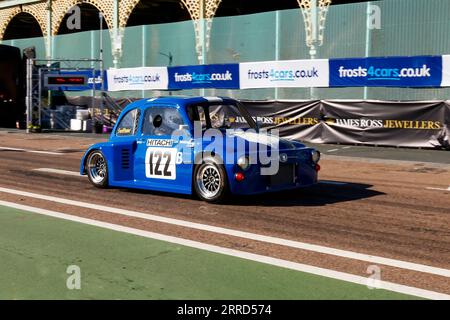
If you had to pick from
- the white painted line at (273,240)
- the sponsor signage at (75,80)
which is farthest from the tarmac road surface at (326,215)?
the sponsor signage at (75,80)

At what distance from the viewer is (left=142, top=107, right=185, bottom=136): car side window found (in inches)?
362

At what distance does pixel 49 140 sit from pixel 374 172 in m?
15.1

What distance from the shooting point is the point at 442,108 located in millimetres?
17531

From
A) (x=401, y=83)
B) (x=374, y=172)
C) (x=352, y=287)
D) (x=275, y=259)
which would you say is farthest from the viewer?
(x=401, y=83)

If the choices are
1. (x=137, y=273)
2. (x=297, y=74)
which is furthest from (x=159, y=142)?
(x=297, y=74)

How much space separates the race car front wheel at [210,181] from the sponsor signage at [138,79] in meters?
18.3

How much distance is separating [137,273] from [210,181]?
11.5ft

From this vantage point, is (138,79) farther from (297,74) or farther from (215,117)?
(215,117)

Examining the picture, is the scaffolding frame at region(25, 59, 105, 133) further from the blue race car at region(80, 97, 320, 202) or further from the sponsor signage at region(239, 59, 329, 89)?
the blue race car at region(80, 97, 320, 202)

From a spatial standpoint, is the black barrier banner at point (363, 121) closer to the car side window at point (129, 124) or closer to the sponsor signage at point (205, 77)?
the sponsor signage at point (205, 77)

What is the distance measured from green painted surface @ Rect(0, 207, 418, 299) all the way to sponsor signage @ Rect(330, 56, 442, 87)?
1397 cm
